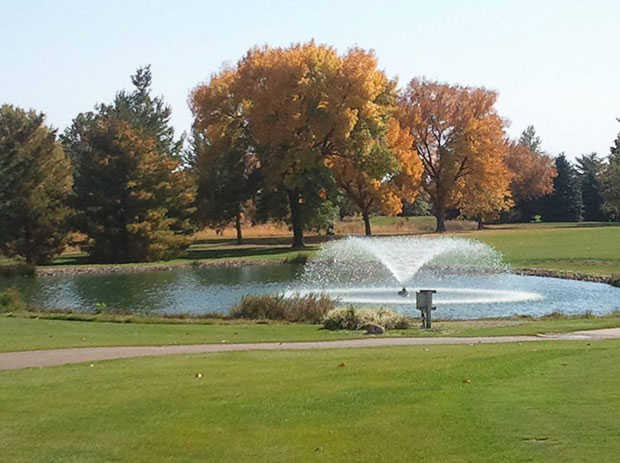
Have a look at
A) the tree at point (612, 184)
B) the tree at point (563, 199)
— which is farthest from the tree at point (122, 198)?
the tree at point (563, 199)

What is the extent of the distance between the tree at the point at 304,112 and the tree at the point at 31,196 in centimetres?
1617

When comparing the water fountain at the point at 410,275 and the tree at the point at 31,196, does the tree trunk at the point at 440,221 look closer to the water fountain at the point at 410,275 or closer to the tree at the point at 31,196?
the water fountain at the point at 410,275

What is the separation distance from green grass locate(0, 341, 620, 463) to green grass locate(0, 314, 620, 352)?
14.6ft

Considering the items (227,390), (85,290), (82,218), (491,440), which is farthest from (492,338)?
(82,218)

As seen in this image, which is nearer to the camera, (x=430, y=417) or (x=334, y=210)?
(x=430, y=417)

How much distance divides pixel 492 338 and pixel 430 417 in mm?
9133

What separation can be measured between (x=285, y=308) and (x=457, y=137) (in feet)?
194

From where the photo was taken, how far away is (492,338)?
18.0m

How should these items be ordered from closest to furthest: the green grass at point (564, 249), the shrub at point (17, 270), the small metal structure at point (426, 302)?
the small metal structure at point (426, 302)
the green grass at point (564, 249)
the shrub at point (17, 270)

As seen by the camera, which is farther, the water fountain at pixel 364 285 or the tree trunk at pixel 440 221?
the tree trunk at pixel 440 221

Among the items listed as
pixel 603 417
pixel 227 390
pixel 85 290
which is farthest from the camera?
pixel 85 290

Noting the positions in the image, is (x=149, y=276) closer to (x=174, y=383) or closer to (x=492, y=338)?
(x=492, y=338)

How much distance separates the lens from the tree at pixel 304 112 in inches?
2469

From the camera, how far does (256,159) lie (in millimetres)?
69312
